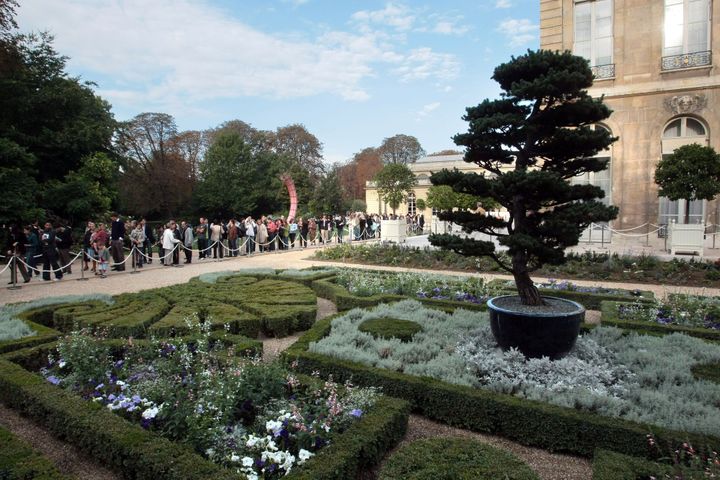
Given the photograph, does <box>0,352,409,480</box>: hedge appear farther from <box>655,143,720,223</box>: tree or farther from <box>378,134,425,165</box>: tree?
<box>378,134,425,165</box>: tree

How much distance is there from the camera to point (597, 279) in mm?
10688

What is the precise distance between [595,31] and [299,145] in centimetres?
3755

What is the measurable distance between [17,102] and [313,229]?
13.5 m

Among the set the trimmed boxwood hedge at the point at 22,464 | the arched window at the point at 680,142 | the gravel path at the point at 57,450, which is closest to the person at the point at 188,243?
the gravel path at the point at 57,450

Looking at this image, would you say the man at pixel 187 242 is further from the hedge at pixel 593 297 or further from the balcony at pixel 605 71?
the balcony at pixel 605 71

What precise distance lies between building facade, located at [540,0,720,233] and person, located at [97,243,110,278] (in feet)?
57.5

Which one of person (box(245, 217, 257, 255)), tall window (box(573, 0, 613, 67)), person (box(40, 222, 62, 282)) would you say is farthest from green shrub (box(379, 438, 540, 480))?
tall window (box(573, 0, 613, 67))

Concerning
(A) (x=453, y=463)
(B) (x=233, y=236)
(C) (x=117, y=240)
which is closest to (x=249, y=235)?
(B) (x=233, y=236)

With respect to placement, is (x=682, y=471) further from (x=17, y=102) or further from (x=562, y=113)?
(x=17, y=102)

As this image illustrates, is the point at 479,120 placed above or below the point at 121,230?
above

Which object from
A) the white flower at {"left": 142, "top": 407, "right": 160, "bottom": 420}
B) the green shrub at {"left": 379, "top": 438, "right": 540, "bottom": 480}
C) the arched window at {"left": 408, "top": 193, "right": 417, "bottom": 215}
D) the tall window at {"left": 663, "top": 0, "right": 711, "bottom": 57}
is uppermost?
the tall window at {"left": 663, "top": 0, "right": 711, "bottom": 57}

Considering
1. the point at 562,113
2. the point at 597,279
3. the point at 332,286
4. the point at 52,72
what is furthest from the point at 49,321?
the point at 52,72

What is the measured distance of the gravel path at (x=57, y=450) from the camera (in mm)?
3416

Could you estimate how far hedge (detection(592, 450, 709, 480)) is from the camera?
114 inches
